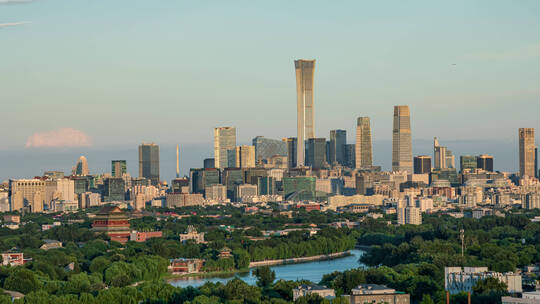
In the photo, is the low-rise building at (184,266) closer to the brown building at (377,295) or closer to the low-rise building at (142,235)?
the brown building at (377,295)

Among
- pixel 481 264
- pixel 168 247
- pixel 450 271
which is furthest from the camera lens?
pixel 168 247

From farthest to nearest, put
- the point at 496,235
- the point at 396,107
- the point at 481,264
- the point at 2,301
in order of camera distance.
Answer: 1. the point at 396,107
2. the point at 496,235
3. the point at 481,264
4. the point at 2,301

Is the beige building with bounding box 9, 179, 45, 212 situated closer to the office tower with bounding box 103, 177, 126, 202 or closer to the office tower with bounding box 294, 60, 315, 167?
the office tower with bounding box 103, 177, 126, 202

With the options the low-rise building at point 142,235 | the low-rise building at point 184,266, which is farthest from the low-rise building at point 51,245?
the low-rise building at point 184,266

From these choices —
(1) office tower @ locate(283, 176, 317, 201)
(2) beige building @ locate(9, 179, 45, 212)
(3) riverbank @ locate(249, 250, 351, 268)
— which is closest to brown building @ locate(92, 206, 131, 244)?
(3) riverbank @ locate(249, 250, 351, 268)

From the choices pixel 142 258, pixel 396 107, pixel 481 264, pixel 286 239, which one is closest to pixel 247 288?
pixel 481 264

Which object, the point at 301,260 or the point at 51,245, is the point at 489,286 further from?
the point at 51,245

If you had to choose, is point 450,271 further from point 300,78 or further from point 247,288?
point 300,78
